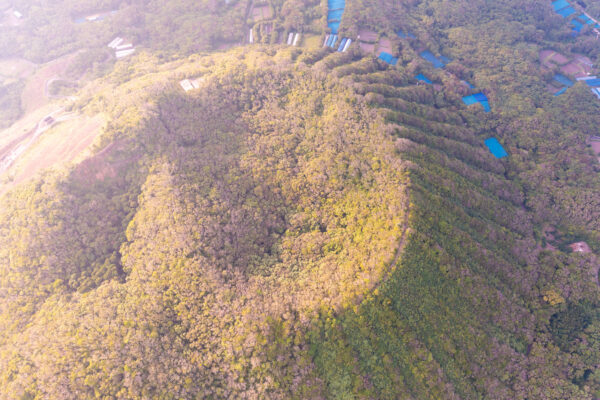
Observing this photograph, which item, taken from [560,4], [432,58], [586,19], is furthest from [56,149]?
[560,4]

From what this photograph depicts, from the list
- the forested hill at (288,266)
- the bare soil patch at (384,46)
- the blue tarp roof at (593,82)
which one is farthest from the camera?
the bare soil patch at (384,46)

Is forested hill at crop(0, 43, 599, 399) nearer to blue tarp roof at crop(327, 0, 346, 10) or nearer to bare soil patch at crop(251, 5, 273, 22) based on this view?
blue tarp roof at crop(327, 0, 346, 10)

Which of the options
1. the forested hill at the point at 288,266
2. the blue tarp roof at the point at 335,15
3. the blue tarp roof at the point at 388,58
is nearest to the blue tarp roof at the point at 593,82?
the forested hill at the point at 288,266

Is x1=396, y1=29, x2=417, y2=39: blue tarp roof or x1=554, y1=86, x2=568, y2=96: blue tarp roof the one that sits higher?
x1=396, y1=29, x2=417, y2=39: blue tarp roof

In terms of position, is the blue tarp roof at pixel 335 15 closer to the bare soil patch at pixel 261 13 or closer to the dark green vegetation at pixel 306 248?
the bare soil patch at pixel 261 13

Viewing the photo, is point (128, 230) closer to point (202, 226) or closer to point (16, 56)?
point (202, 226)

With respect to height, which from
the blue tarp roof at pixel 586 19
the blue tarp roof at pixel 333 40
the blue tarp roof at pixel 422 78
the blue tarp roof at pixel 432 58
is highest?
the blue tarp roof at pixel 586 19

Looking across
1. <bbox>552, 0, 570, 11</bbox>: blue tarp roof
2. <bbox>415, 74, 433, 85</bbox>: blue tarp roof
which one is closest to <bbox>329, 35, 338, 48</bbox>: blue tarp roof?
<bbox>415, 74, 433, 85</bbox>: blue tarp roof

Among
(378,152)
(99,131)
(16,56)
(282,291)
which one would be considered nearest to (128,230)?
(99,131)
